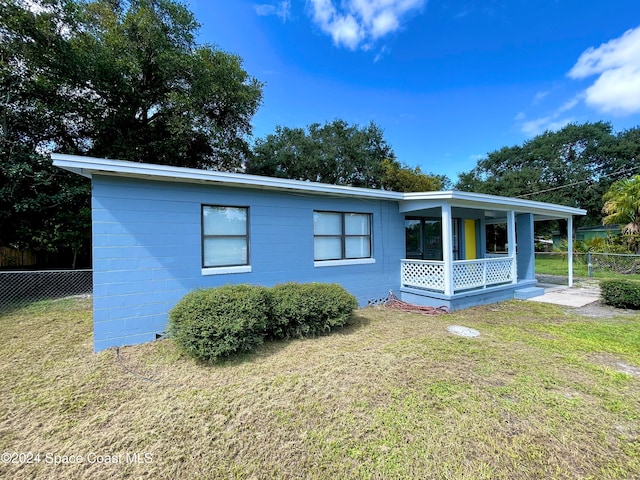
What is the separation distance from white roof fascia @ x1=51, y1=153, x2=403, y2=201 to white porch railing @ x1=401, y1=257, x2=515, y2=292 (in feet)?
9.72

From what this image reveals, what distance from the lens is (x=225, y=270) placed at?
5.49 metres

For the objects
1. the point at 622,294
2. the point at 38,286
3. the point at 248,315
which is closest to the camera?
the point at 248,315

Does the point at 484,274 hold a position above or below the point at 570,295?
above

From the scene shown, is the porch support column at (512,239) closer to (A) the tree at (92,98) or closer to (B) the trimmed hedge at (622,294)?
(B) the trimmed hedge at (622,294)

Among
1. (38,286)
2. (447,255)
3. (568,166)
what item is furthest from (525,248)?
(568,166)

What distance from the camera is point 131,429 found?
2.54 m

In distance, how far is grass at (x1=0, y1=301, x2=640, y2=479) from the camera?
2.14 meters

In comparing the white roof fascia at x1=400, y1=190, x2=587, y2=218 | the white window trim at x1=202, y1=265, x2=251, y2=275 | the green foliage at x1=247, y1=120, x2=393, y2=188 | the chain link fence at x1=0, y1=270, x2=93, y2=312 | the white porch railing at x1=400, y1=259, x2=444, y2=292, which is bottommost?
the chain link fence at x1=0, y1=270, x2=93, y2=312

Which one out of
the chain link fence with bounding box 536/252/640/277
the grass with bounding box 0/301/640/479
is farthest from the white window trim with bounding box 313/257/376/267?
the chain link fence with bounding box 536/252/640/277

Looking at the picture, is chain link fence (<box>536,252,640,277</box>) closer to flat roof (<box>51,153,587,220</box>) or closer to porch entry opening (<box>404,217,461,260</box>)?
flat roof (<box>51,153,587,220</box>)

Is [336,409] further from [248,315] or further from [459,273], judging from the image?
[459,273]

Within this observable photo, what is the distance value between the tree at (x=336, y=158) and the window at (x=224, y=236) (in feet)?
43.0

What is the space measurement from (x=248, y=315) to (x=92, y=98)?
469 inches

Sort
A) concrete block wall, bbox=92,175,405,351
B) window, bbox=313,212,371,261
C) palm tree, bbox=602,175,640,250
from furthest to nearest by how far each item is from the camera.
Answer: palm tree, bbox=602,175,640,250
window, bbox=313,212,371,261
concrete block wall, bbox=92,175,405,351
